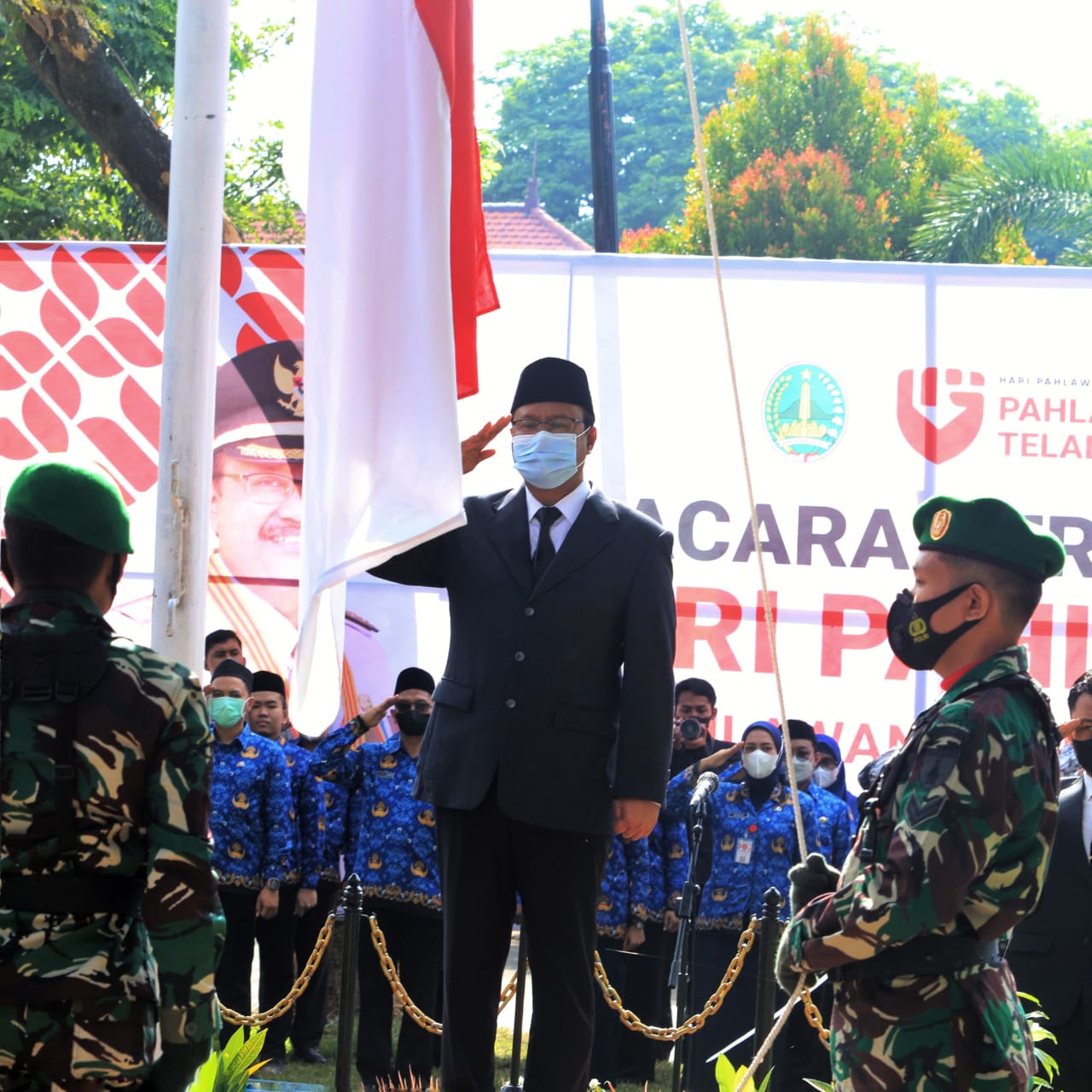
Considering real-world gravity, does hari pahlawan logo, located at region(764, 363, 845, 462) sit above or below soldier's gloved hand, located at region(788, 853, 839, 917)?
above

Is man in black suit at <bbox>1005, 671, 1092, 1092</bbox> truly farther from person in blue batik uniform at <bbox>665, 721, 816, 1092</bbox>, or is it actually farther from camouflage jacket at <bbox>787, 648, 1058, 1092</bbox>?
camouflage jacket at <bbox>787, 648, 1058, 1092</bbox>

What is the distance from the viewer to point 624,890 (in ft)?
24.1

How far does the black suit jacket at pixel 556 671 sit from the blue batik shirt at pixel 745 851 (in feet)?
11.4

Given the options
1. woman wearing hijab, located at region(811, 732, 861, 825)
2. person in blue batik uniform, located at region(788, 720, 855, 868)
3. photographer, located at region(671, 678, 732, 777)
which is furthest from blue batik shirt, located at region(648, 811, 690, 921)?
woman wearing hijab, located at region(811, 732, 861, 825)

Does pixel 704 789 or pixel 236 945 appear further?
pixel 236 945

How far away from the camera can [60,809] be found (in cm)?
259

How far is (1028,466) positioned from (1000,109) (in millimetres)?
47411

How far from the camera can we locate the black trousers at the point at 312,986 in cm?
766

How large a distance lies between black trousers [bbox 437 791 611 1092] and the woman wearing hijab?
4.02m

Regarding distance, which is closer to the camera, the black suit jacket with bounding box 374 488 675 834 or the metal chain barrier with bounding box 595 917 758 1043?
the black suit jacket with bounding box 374 488 675 834

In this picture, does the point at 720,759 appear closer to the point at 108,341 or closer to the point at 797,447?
the point at 797,447

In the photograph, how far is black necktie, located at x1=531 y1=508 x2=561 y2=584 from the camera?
3.99 metres

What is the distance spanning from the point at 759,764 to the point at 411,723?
5.42 ft

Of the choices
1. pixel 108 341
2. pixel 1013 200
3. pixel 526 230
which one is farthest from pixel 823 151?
pixel 108 341
